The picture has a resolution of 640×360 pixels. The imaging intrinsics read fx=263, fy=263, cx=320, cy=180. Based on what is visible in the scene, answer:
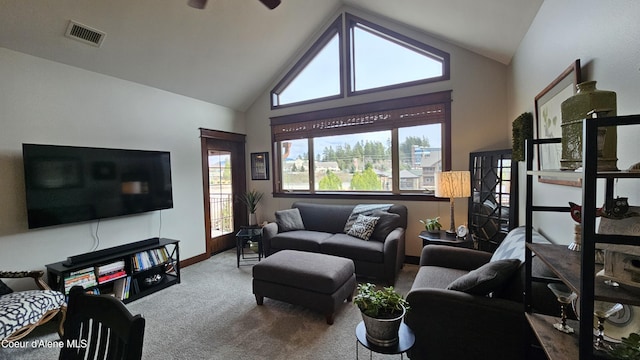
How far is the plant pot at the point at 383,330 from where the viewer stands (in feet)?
4.83

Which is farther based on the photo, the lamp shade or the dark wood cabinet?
the lamp shade

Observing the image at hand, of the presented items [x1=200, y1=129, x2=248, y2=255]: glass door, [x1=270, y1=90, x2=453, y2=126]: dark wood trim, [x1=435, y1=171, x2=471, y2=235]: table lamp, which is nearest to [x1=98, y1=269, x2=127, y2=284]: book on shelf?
[x1=200, y1=129, x2=248, y2=255]: glass door

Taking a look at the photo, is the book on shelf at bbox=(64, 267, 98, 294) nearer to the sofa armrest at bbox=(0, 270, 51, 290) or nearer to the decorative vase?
the sofa armrest at bbox=(0, 270, 51, 290)

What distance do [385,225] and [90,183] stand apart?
348 centimetres

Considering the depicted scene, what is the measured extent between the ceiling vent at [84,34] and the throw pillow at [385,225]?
380 centimetres

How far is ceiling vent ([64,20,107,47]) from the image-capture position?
254 centimetres

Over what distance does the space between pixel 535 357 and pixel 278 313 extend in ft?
6.55

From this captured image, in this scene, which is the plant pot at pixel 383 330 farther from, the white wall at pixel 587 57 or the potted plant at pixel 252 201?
the potted plant at pixel 252 201

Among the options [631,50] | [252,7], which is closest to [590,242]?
[631,50]

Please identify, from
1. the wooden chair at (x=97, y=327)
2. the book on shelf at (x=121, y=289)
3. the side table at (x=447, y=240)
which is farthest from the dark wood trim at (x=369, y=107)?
the wooden chair at (x=97, y=327)

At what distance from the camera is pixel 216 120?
4.59 metres

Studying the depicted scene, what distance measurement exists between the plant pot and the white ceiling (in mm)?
2670

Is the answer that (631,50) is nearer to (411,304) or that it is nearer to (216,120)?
(411,304)

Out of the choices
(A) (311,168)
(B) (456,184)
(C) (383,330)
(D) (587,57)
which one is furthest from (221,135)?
(D) (587,57)
